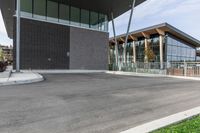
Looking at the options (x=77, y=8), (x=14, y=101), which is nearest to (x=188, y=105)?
(x=14, y=101)

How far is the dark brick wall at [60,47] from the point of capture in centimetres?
2167

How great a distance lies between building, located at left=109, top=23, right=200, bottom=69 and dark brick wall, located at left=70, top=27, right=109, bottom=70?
771cm

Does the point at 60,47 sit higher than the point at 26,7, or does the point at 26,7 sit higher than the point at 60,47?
the point at 26,7

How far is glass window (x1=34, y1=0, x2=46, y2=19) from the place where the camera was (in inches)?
905

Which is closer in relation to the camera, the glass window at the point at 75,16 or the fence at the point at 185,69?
the fence at the point at 185,69

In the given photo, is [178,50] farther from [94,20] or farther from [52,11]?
[52,11]

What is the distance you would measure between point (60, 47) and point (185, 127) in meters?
20.7

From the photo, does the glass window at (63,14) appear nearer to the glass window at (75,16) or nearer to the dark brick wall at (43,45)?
the glass window at (75,16)

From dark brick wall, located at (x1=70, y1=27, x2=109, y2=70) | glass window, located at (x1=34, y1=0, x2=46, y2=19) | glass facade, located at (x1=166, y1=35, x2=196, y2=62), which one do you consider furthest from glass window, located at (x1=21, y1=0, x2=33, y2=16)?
glass facade, located at (x1=166, y1=35, x2=196, y2=62)

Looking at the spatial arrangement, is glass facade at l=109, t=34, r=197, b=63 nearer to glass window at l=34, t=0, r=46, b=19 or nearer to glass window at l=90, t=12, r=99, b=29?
glass window at l=90, t=12, r=99, b=29

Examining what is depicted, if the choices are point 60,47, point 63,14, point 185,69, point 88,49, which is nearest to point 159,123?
point 185,69

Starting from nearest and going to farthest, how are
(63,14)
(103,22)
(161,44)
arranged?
(63,14)
(103,22)
(161,44)

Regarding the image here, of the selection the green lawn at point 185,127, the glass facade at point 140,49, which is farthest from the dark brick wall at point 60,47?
the green lawn at point 185,127

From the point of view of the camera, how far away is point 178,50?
36.2 meters
